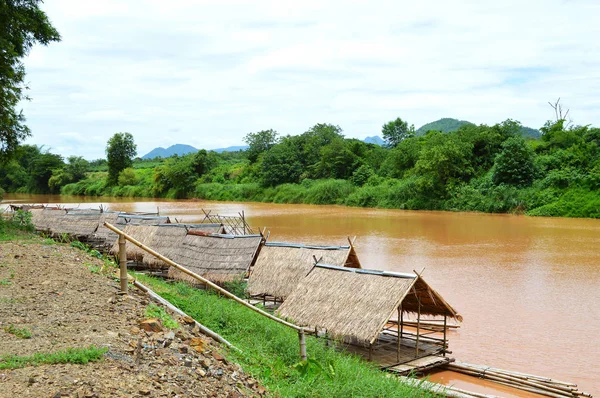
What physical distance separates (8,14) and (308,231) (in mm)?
18414

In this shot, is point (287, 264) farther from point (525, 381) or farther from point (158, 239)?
point (525, 381)

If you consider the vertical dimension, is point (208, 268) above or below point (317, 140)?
below

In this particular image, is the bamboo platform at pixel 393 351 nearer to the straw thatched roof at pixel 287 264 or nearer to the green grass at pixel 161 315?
the straw thatched roof at pixel 287 264

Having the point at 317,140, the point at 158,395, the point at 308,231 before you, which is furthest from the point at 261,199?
the point at 158,395

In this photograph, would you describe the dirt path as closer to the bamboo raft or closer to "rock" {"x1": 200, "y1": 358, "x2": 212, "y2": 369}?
"rock" {"x1": 200, "y1": 358, "x2": 212, "y2": 369}

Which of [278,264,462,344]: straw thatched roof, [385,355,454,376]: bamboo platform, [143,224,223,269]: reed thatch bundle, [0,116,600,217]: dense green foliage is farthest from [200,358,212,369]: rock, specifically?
[0,116,600,217]: dense green foliage

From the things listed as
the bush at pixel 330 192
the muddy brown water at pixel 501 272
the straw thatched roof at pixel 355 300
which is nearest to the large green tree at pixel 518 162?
the muddy brown water at pixel 501 272

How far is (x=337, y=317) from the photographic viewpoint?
357 inches

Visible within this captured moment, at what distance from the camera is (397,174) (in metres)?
45.0

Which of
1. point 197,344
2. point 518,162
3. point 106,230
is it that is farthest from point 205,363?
point 518,162

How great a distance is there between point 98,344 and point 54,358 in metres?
0.44

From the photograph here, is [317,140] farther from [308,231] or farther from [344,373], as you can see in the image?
[344,373]

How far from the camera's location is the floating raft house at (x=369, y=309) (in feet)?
28.7

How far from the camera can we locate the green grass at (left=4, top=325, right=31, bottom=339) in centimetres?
502
